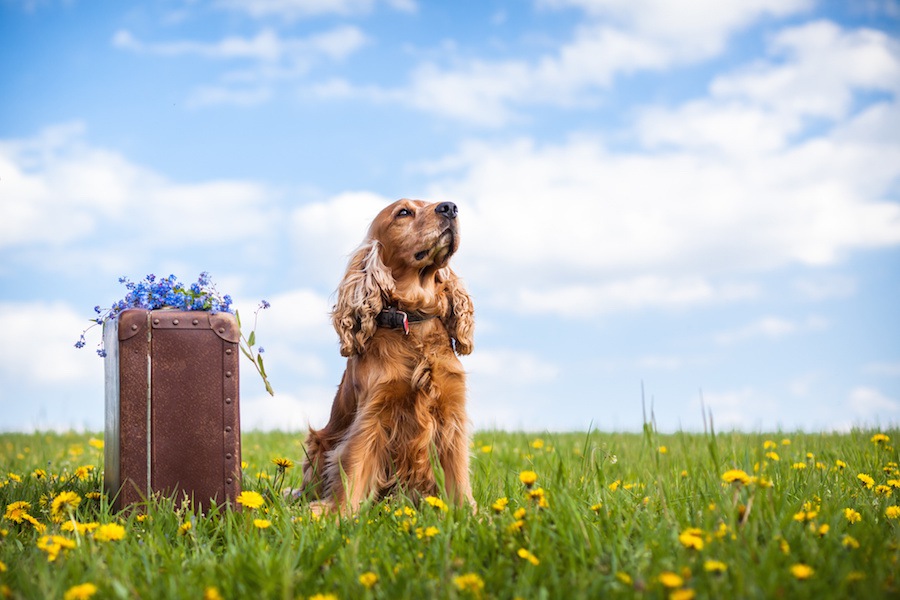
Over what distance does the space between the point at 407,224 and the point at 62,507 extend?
2267 millimetres

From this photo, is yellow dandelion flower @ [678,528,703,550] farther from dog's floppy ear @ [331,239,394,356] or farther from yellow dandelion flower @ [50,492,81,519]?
dog's floppy ear @ [331,239,394,356]

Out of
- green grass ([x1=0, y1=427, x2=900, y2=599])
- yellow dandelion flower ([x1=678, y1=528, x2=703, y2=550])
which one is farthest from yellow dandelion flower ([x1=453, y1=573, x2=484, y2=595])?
yellow dandelion flower ([x1=678, y1=528, x2=703, y2=550])

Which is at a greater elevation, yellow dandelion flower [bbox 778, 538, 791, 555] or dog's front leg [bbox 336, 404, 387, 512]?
dog's front leg [bbox 336, 404, 387, 512]

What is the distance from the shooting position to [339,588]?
7.67 ft

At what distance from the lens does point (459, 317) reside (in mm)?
4570

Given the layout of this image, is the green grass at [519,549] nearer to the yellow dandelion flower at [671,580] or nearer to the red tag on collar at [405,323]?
the yellow dandelion flower at [671,580]

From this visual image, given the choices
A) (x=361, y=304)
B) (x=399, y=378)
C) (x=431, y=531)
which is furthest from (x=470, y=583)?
(x=361, y=304)

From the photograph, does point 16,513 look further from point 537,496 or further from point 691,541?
point 691,541

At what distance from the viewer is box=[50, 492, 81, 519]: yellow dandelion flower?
10.2 ft

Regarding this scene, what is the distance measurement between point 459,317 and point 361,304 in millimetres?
630

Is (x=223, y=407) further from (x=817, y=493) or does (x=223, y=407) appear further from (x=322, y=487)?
(x=817, y=493)

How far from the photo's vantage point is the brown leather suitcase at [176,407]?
3.83 m

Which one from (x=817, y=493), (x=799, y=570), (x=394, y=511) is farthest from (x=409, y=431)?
(x=799, y=570)

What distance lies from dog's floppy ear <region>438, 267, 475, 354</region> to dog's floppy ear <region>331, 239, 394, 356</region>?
417mm
